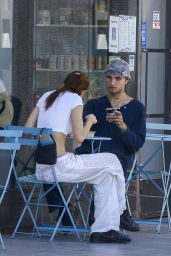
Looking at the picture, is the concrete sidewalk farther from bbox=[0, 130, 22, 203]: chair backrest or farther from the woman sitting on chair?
bbox=[0, 130, 22, 203]: chair backrest

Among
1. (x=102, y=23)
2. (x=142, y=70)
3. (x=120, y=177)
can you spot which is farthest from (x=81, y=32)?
(x=120, y=177)

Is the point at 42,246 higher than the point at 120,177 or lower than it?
lower

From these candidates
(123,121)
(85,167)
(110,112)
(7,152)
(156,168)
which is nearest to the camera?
(85,167)

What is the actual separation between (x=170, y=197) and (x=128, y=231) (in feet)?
6.00

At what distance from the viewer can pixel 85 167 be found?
27.1ft

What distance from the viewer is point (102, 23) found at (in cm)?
991

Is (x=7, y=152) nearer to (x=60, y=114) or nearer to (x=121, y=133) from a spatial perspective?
(x=60, y=114)

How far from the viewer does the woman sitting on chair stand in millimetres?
8242

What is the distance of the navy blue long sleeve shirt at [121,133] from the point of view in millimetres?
8641

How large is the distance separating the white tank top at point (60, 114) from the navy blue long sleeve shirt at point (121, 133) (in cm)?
47

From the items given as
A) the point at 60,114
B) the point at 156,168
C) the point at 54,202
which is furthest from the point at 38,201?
the point at 156,168

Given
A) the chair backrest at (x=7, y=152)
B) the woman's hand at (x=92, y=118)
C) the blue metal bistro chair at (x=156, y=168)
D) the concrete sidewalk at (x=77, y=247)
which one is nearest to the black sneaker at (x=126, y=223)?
the concrete sidewalk at (x=77, y=247)

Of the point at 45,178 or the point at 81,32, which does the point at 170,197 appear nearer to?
the point at 81,32

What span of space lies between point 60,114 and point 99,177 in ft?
2.06
